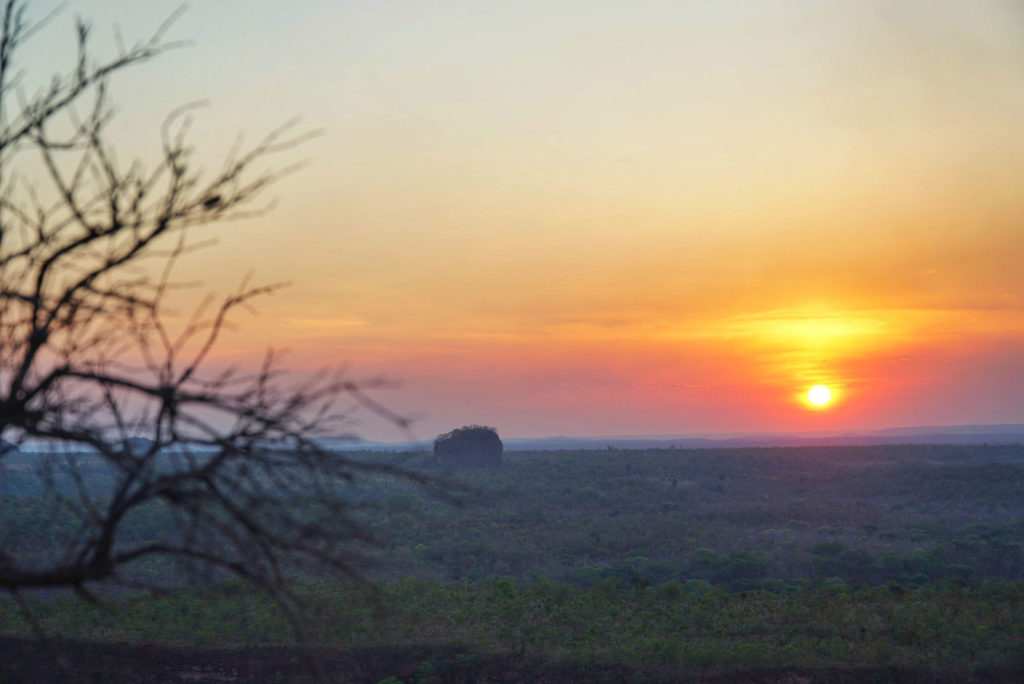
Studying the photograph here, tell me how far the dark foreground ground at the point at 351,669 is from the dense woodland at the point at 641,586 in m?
0.05

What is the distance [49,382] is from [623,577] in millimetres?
20565

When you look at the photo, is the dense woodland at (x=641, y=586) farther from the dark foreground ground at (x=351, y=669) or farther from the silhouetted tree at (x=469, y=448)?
the silhouetted tree at (x=469, y=448)

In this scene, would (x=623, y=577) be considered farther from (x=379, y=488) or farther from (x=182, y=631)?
(x=379, y=488)

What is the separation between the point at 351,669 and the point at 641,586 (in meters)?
9.37

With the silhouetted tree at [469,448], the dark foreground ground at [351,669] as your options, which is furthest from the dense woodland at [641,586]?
the silhouetted tree at [469,448]

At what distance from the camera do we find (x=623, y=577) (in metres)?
23.1

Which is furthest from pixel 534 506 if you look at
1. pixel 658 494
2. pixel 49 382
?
pixel 49 382

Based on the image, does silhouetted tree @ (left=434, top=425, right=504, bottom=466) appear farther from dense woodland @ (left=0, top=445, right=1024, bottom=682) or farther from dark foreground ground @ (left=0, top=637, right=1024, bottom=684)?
dark foreground ground @ (left=0, top=637, right=1024, bottom=684)

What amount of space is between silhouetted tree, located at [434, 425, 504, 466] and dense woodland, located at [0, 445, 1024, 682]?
7.49 m

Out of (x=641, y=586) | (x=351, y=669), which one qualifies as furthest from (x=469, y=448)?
(x=351, y=669)

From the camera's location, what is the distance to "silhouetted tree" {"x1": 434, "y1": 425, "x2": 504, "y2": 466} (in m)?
60.4

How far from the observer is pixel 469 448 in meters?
61.2

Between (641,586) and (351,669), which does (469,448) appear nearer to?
(641,586)

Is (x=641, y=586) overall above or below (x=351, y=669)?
below
